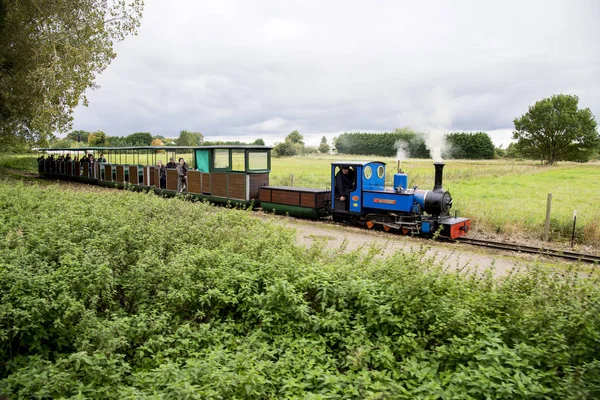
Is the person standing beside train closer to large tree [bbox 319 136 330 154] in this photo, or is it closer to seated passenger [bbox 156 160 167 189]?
seated passenger [bbox 156 160 167 189]

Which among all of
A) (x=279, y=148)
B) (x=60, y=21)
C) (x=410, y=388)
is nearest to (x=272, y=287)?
(x=410, y=388)

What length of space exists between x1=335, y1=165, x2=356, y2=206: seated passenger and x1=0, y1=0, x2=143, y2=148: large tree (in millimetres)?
12460

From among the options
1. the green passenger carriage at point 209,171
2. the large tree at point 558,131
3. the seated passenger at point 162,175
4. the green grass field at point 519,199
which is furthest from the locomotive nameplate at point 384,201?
the large tree at point 558,131

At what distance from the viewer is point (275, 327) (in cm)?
553

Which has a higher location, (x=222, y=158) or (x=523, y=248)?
(x=222, y=158)

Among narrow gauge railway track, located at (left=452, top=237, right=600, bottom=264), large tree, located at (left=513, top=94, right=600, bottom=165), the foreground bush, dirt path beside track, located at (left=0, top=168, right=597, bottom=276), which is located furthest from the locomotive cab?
large tree, located at (left=513, top=94, right=600, bottom=165)

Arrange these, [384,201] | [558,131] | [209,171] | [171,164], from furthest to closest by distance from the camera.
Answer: [558,131] < [171,164] < [209,171] < [384,201]

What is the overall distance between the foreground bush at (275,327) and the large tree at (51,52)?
1359cm

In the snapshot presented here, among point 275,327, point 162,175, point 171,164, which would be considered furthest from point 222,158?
point 275,327

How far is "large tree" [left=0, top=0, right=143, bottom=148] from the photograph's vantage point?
1823 centimetres

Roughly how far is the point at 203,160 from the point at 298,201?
5959 mm

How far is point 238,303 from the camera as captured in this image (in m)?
5.92

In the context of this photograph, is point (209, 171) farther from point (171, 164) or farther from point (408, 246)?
point (408, 246)

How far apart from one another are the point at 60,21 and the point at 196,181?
9803 millimetres
